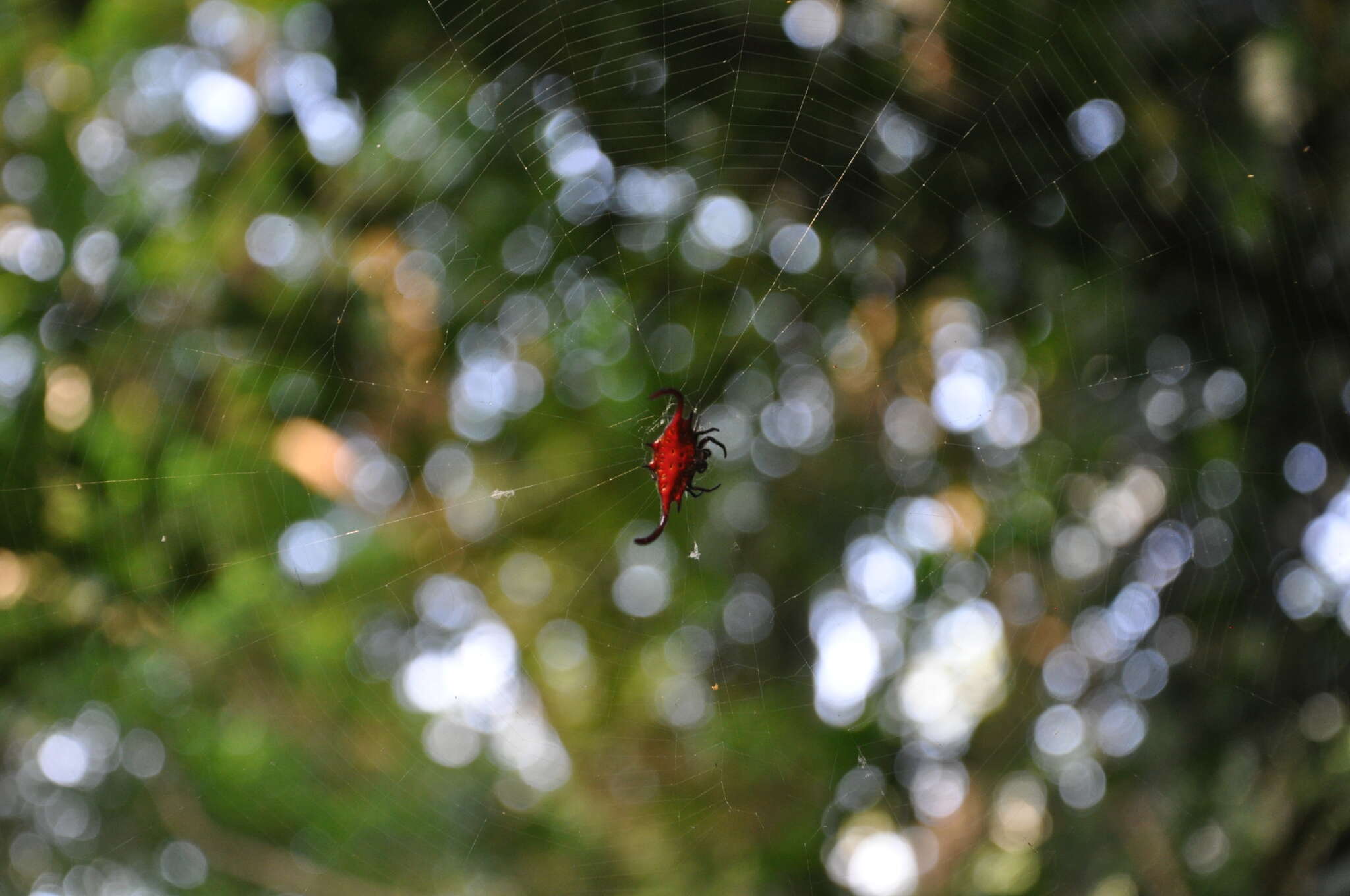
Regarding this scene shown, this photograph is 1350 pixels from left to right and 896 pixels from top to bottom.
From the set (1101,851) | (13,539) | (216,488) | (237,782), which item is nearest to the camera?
(13,539)

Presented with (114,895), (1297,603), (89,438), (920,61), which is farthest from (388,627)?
→ (1297,603)

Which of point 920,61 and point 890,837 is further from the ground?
point 920,61

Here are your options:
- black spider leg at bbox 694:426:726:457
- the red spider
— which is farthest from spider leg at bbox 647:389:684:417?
black spider leg at bbox 694:426:726:457

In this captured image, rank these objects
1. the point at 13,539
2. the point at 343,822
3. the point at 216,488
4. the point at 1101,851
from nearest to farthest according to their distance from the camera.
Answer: the point at 13,539, the point at 216,488, the point at 1101,851, the point at 343,822

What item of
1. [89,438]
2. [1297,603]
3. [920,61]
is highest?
[920,61]

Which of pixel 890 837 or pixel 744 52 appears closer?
pixel 744 52

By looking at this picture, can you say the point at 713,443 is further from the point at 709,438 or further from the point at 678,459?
the point at 678,459

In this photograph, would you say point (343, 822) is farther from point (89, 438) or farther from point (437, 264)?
point (437, 264)
